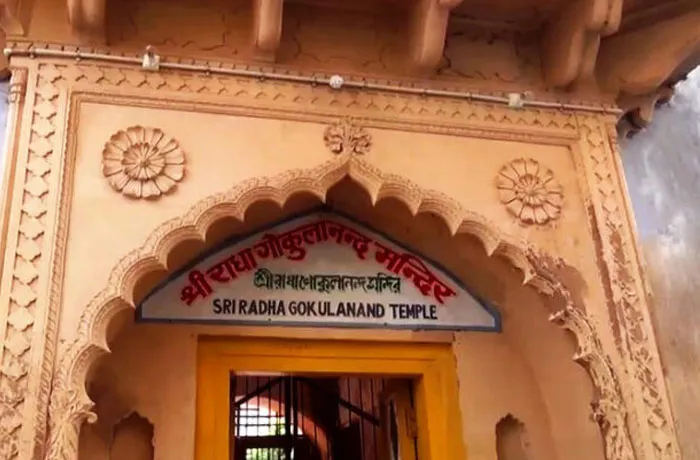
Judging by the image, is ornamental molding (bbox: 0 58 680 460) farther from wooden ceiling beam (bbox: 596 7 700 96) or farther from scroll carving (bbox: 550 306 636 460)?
Answer: wooden ceiling beam (bbox: 596 7 700 96)

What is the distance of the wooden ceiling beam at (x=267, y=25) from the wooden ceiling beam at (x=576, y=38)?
1134mm

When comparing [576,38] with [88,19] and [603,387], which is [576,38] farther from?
[88,19]

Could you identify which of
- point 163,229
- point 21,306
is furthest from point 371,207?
point 21,306

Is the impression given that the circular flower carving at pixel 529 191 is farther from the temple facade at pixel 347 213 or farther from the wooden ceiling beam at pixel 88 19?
the wooden ceiling beam at pixel 88 19

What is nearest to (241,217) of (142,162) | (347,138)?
(142,162)

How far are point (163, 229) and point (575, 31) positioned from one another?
69.2 inches

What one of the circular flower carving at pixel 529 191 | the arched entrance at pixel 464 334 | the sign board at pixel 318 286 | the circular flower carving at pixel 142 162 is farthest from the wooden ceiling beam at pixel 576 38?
the circular flower carving at pixel 142 162

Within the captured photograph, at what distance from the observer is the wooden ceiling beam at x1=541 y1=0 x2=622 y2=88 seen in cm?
295

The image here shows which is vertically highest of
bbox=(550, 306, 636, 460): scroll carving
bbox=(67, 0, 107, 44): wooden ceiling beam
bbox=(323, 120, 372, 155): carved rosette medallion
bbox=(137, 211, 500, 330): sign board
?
bbox=(67, 0, 107, 44): wooden ceiling beam

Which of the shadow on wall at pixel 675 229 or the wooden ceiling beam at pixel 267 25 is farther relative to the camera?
the shadow on wall at pixel 675 229

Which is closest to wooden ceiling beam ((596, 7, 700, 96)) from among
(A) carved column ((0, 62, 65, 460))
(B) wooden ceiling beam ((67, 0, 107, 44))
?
(B) wooden ceiling beam ((67, 0, 107, 44))

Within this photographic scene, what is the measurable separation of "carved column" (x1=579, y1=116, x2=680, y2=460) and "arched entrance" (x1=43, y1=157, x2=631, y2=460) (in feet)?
0.27

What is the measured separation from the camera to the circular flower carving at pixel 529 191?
2.95 m

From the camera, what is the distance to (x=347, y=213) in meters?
3.18
